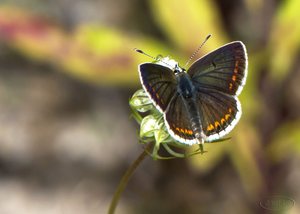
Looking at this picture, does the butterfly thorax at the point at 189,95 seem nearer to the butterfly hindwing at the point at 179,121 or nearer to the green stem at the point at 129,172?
the butterfly hindwing at the point at 179,121

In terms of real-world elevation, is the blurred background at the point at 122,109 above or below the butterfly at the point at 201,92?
above

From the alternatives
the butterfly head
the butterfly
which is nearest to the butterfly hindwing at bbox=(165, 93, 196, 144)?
the butterfly

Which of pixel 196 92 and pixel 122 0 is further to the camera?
pixel 122 0

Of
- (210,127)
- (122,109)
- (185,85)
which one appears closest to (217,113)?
(210,127)

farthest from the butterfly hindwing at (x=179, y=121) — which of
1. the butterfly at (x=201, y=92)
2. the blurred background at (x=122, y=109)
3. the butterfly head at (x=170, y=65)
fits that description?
the blurred background at (x=122, y=109)

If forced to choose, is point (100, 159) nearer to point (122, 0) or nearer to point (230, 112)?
point (122, 0)

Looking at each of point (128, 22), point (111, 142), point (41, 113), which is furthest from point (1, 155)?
point (128, 22)

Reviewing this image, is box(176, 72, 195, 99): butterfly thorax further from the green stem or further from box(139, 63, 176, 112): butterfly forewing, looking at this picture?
the green stem
